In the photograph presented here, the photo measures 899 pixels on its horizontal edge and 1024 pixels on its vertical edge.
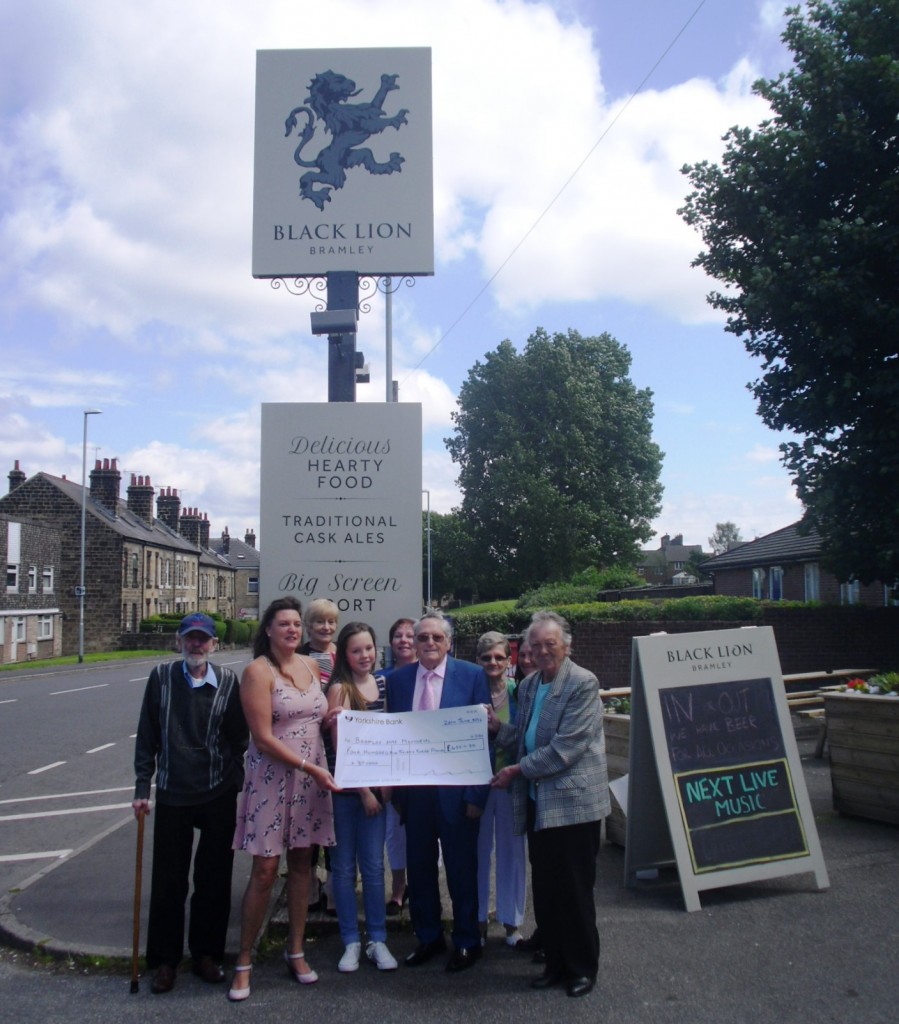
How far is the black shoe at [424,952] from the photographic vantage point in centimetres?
479

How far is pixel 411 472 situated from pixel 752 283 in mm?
9543

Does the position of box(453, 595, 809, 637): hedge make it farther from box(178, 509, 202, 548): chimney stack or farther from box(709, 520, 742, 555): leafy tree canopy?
box(709, 520, 742, 555): leafy tree canopy

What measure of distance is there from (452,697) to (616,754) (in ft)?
9.28

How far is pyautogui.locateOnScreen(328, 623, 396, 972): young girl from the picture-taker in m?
4.75

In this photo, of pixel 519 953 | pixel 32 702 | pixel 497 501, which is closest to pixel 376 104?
pixel 519 953

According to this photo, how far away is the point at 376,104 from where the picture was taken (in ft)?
24.7

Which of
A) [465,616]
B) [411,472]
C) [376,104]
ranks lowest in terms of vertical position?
[465,616]

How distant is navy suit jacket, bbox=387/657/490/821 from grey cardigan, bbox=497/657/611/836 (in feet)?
1.24

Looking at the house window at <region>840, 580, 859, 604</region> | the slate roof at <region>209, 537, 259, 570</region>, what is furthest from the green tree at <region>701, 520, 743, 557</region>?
the house window at <region>840, 580, 859, 604</region>

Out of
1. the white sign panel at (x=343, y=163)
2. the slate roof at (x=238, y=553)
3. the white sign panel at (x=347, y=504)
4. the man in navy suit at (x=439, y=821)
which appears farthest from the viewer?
the slate roof at (x=238, y=553)

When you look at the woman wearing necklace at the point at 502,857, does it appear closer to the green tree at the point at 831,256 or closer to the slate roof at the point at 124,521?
the green tree at the point at 831,256

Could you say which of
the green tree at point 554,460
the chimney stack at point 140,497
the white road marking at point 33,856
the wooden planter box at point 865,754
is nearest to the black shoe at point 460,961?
the wooden planter box at point 865,754

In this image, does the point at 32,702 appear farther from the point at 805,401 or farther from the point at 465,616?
the point at 805,401

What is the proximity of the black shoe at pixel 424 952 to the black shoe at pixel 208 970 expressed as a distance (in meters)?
0.93
